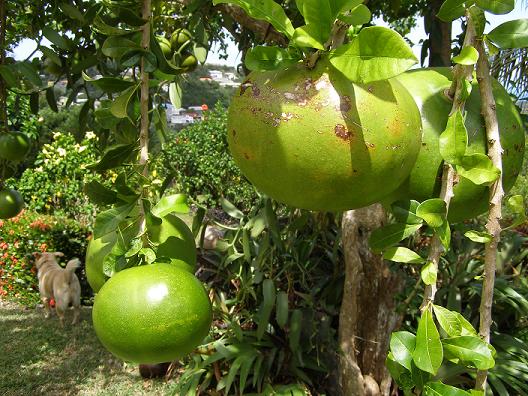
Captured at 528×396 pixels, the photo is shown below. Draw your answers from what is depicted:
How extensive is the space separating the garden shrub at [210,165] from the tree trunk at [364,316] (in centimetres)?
551

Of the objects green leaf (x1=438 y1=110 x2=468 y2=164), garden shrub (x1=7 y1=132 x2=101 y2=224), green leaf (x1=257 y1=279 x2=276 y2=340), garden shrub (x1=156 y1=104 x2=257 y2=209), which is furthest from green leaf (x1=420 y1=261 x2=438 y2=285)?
garden shrub (x1=156 y1=104 x2=257 y2=209)

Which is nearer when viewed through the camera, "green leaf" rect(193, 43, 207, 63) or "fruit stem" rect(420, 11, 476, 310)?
"fruit stem" rect(420, 11, 476, 310)

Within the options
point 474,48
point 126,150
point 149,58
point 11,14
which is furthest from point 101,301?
point 11,14

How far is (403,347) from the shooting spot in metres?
0.52

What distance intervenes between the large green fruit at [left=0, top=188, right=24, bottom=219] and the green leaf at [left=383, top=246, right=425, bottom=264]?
1.23 metres

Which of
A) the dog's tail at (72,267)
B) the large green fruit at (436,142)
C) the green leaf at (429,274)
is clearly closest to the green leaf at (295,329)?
the large green fruit at (436,142)

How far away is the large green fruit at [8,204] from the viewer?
4.79ft

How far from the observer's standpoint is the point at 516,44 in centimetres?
58

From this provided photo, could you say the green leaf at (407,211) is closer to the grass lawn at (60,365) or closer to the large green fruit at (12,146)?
the large green fruit at (12,146)

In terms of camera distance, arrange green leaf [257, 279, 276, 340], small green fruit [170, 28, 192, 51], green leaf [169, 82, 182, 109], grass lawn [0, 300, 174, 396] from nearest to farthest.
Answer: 1. green leaf [169, 82, 182, 109]
2. small green fruit [170, 28, 192, 51]
3. green leaf [257, 279, 276, 340]
4. grass lawn [0, 300, 174, 396]

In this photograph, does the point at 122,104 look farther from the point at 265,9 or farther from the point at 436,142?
the point at 436,142

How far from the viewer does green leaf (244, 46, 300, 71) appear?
0.56 meters

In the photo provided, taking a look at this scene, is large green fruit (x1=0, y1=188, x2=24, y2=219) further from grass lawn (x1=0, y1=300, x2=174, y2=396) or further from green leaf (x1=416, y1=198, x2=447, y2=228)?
grass lawn (x1=0, y1=300, x2=174, y2=396)

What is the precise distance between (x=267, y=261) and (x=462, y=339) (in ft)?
9.75
